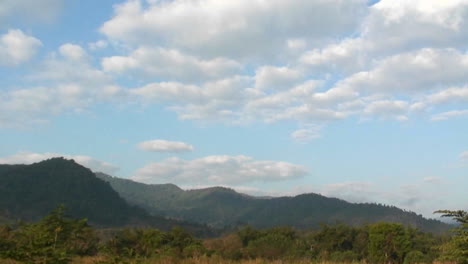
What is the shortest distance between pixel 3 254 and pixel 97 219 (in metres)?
158

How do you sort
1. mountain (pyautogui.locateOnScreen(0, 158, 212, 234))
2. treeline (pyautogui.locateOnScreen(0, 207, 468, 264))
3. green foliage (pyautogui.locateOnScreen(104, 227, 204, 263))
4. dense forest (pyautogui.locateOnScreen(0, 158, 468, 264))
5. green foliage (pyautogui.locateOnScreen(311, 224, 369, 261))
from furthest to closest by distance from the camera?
1. mountain (pyautogui.locateOnScreen(0, 158, 212, 234))
2. green foliage (pyautogui.locateOnScreen(311, 224, 369, 261))
3. green foliage (pyautogui.locateOnScreen(104, 227, 204, 263))
4. dense forest (pyautogui.locateOnScreen(0, 158, 468, 264))
5. treeline (pyautogui.locateOnScreen(0, 207, 468, 264))

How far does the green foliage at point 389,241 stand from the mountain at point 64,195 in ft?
392

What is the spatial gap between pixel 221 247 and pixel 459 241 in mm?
29438

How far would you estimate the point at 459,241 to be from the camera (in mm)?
16281

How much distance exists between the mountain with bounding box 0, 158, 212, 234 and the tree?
146 metres

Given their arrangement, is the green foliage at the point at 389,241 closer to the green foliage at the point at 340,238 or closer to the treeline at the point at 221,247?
the treeline at the point at 221,247

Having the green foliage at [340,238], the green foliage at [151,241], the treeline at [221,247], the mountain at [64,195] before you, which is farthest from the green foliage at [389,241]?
the mountain at [64,195]

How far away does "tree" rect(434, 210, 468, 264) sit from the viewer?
16.0 m

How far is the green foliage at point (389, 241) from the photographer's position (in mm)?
42656

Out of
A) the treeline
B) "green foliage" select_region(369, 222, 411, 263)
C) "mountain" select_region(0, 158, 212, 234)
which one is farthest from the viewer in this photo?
"mountain" select_region(0, 158, 212, 234)

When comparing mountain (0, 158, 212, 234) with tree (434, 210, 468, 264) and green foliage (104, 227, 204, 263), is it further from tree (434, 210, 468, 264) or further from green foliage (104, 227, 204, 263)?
tree (434, 210, 468, 264)

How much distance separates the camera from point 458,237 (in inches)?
648

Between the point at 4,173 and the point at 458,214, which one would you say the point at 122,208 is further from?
the point at 458,214

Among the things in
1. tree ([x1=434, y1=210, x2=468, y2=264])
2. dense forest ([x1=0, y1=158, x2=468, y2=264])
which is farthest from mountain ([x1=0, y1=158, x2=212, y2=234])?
tree ([x1=434, y1=210, x2=468, y2=264])
